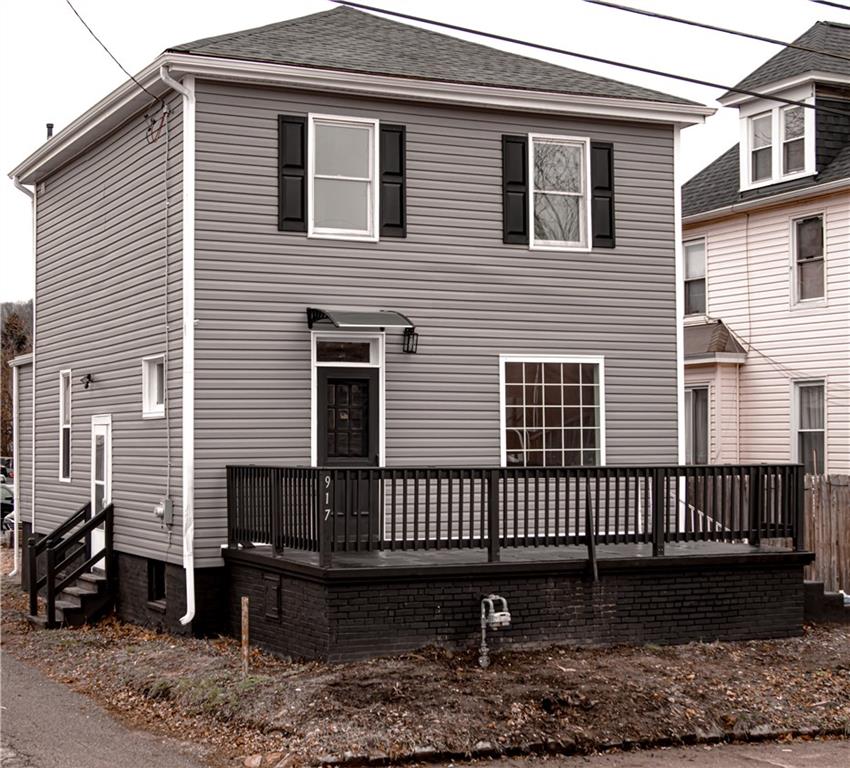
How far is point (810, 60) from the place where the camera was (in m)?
21.8

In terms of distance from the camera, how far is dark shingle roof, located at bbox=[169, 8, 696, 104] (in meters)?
15.2

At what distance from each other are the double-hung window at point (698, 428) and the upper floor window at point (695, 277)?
169cm

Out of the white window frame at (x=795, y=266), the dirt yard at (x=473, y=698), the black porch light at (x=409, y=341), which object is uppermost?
the white window frame at (x=795, y=266)

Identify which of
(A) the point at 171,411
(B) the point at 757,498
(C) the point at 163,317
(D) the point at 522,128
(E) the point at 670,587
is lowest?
(E) the point at 670,587

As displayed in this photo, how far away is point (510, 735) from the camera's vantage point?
10281 mm

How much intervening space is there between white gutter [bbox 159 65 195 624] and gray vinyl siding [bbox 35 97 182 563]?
290mm

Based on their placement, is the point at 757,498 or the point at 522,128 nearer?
the point at 757,498

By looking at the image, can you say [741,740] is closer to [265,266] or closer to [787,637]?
[787,637]

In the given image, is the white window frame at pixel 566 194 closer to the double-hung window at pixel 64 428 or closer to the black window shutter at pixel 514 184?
the black window shutter at pixel 514 184

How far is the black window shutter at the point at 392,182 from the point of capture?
611 inches

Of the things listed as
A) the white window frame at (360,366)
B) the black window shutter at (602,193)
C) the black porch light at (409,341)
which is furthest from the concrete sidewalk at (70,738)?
the black window shutter at (602,193)

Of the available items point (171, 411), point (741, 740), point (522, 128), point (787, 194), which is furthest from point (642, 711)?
point (787, 194)

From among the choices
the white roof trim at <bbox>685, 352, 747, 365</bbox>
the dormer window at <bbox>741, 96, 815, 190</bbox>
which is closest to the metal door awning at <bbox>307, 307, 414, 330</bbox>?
the white roof trim at <bbox>685, 352, 747, 365</bbox>

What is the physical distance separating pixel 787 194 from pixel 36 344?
12.8 m
